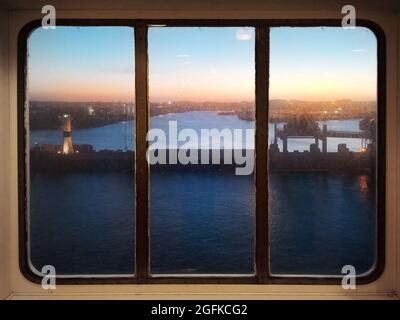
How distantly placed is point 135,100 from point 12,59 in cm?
97

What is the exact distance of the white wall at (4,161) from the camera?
8.91 ft

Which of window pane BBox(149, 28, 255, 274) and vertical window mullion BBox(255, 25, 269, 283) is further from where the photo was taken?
window pane BBox(149, 28, 255, 274)

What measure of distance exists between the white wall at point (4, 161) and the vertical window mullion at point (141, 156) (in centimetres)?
97

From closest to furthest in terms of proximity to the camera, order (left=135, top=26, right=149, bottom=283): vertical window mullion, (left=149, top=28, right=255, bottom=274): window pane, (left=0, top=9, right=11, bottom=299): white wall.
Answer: (left=0, top=9, right=11, bottom=299): white wall
(left=135, top=26, right=149, bottom=283): vertical window mullion
(left=149, top=28, right=255, bottom=274): window pane

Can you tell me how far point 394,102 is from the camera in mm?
2793

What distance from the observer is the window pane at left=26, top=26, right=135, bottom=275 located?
9.73ft

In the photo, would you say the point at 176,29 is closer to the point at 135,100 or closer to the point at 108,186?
the point at 135,100

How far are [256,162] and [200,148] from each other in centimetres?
173

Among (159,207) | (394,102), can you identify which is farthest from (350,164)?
(394,102)

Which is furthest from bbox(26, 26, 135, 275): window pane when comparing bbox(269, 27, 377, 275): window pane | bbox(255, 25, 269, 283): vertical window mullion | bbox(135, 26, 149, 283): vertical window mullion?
bbox(269, 27, 377, 275): window pane

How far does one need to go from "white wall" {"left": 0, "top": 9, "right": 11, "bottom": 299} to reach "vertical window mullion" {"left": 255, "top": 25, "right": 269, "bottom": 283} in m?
1.89

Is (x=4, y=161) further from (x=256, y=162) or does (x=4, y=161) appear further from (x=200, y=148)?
(x=200, y=148)

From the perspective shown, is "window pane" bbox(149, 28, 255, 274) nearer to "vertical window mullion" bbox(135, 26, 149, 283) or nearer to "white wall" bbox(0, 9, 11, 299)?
"vertical window mullion" bbox(135, 26, 149, 283)
